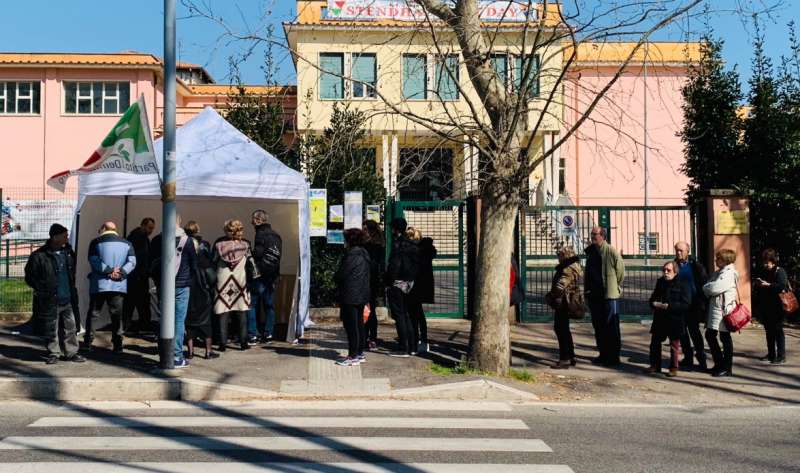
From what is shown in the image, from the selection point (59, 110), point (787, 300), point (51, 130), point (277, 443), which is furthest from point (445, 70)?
point (51, 130)

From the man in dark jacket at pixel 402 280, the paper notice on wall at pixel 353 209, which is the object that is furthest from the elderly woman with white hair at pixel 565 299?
the paper notice on wall at pixel 353 209

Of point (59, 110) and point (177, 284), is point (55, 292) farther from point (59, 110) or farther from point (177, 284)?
point (59, 110)

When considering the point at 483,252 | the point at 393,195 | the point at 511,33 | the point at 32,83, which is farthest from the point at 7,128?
the point at 483,252

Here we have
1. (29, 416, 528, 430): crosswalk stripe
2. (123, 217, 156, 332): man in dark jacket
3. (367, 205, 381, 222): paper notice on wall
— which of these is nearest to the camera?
(29, 416, 528, 430): crosswalk stripe

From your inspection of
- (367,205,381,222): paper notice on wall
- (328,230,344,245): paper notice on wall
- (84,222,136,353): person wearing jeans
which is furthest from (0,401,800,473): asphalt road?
(367,205,381,222): paper notice on wall

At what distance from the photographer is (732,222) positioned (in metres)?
13.9

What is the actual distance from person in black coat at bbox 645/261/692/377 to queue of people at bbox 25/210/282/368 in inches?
216

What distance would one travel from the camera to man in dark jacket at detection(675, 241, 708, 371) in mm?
10242

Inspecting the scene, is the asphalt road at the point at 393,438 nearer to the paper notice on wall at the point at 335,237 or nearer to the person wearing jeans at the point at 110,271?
the person wearing jeans at the point at 110,271

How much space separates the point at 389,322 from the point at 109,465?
8.51 meters

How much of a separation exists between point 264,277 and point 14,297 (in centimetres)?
564

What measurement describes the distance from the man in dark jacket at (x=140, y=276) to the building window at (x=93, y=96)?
24662 mm

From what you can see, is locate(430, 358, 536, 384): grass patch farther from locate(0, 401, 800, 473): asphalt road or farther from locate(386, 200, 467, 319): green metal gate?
locate(386, 200, 467, 319): green metal gate

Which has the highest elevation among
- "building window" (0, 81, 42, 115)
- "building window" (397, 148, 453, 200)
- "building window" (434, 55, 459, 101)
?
"building window" (0, 81, 42, 115)
